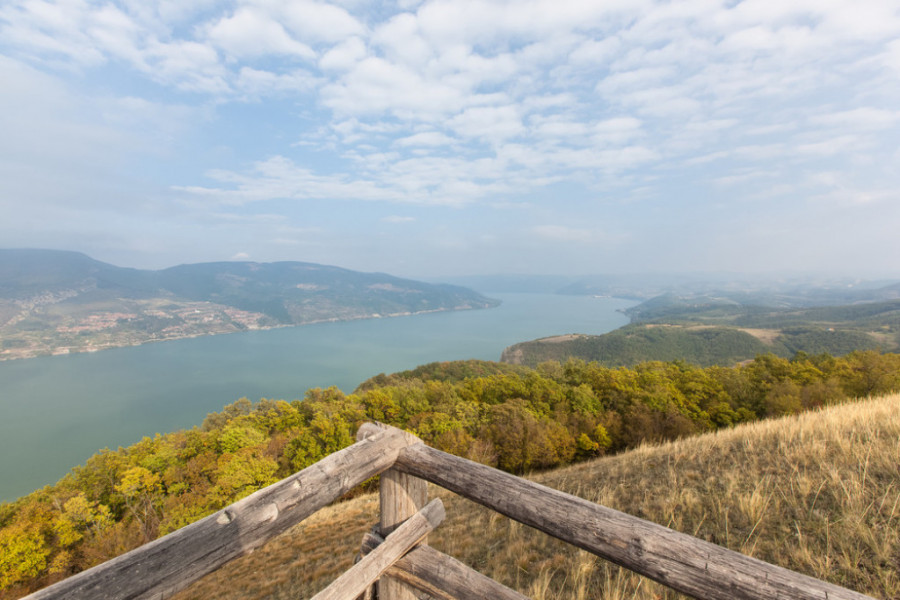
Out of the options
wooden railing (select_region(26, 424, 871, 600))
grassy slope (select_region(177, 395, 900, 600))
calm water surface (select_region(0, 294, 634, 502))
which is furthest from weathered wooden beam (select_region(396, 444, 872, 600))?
calm water surface (select_region(0, 294, 634, 502))

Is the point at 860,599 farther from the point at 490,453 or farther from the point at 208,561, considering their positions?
the point at 490,453

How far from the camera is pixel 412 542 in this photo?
2342mm

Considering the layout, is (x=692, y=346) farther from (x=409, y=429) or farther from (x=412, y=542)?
(x=412, y=542)

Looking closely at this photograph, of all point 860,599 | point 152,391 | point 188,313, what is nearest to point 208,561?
point 860,599

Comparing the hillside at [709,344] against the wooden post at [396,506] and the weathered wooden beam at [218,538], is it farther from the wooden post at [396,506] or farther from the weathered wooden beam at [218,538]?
the weathered wooden beam at [218,538]

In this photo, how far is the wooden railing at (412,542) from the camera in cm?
129

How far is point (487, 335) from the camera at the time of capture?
490ft

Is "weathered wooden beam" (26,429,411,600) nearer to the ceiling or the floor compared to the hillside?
nearer to the ceiling

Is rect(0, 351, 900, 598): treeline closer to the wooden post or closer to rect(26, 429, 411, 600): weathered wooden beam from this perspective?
the wooden post

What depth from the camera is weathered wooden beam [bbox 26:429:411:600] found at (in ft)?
3.92

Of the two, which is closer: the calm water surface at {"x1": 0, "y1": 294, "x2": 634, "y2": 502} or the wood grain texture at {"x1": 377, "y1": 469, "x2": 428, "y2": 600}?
the wood grain texture at {"x1": 377, "y1": 469, "x2": 428, "y2": 600}

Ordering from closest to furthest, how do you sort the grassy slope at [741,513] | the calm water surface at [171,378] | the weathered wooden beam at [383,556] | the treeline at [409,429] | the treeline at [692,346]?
the weathered wooden beam at [383,556]
the grassy slope at [741,513]
the treeline at [409,429]
the calm water surface at [171,378]
the treeline at [692,346]

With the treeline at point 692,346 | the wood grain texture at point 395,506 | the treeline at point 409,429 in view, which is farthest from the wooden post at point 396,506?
the treeline at point 692,346

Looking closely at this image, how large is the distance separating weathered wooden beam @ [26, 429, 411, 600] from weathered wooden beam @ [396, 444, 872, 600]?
54 centimetres
